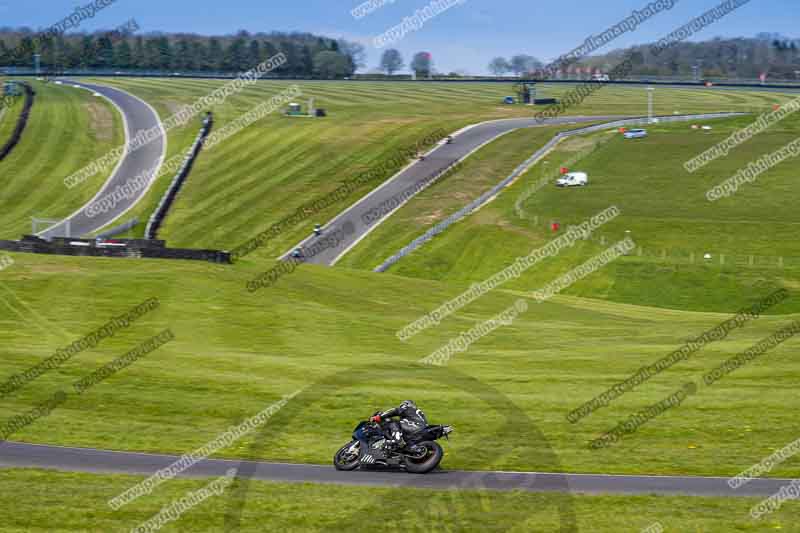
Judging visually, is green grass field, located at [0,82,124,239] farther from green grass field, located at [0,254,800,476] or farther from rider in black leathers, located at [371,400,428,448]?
rider in black leathers, located at [371,400,428,448]

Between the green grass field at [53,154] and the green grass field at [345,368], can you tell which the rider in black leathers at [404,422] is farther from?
the green grass field at [53,154]

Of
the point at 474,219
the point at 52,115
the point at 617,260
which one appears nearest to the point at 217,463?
the point at 617,260

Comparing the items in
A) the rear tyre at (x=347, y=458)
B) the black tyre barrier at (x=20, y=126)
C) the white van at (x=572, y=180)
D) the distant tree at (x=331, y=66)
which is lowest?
the white van at (x=572, y=180)

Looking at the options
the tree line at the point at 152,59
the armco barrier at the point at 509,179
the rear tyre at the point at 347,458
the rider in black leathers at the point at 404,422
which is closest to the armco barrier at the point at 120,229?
the armco barrier at the point at 509,179

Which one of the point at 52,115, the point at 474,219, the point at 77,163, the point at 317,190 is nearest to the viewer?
the point at 474,219

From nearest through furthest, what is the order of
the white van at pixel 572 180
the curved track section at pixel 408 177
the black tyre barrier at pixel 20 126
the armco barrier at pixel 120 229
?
the armco barrier at pixel 120 229 → the curved track section at pixel 408 177 → the white van at pixel 572 180 → the black tyre barrier at pixel 20 126

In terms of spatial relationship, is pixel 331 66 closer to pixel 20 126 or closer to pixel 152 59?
pixel 152 59

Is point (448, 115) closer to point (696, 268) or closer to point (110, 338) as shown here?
point (696, 268)

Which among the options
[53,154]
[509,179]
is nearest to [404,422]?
[509,179]
